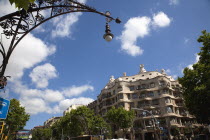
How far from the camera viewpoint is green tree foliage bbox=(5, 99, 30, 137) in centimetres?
3441

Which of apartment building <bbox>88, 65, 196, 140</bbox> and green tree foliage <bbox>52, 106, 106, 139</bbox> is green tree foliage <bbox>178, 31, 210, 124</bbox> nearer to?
apartment building <bbox>88, 65, 196, 140</bbox>

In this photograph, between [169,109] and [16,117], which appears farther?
[169,109]

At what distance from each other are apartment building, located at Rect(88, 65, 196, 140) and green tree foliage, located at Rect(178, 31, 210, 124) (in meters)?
20.0

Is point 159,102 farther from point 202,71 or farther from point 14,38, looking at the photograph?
point 14,38

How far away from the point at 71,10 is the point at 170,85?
→ 47.6 m

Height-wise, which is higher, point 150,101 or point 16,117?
point 150,101

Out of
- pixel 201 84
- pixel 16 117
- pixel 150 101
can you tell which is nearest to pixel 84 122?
pixel 16 117

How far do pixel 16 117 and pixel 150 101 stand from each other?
108 feet

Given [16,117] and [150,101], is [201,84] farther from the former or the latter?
[16,117]

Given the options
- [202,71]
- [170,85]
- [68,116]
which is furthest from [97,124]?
[202,71]

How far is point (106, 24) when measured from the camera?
6113mm

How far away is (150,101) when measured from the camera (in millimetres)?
47062

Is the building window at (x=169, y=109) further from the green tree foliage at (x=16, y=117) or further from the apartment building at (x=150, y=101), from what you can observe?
the green tree foliage at (x=16, y=117)

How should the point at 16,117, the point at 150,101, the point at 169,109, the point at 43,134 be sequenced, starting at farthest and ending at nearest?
the point at 43,134 → the point at 150,101 → the point at 169,109 → the point at 16,117
